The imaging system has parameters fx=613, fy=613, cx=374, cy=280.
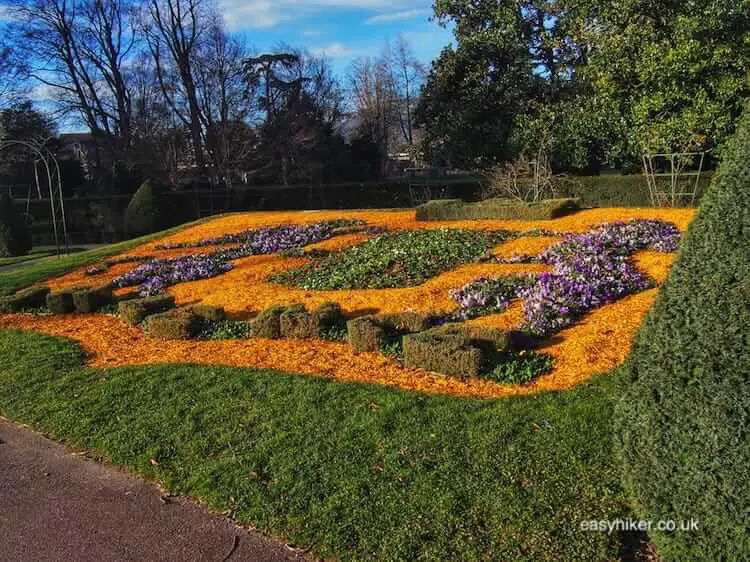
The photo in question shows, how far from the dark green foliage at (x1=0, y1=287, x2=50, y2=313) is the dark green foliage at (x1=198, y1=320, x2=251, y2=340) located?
401cm

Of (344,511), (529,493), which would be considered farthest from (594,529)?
(344,511)

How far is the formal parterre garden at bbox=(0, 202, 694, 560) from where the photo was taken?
10.5ft

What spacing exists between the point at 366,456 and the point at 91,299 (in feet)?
23.2

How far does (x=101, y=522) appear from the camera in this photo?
347 centimetres

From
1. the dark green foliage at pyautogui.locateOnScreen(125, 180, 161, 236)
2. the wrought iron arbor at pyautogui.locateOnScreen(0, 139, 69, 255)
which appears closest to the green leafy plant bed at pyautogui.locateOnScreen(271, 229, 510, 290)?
the wrought iron arbor at pyautogui.locateOnScreen(0, 139, 69, 255)

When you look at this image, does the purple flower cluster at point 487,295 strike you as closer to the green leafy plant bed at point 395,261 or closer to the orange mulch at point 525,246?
the green leafy plant bed at point 395,261

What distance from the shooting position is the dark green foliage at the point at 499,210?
41.0 ft

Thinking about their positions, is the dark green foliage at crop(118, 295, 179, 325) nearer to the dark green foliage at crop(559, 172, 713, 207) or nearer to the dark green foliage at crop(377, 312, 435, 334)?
the dark green foliage at crop(377, 312, 435, 334)

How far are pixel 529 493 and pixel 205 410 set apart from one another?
8.72ft

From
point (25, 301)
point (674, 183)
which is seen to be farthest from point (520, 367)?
point (674, 183)

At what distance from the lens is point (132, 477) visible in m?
4.00

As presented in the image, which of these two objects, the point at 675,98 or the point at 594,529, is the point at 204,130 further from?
the point at 594,529

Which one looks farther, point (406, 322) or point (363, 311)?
point (363, 311)

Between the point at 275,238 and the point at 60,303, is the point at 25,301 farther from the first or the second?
the point at 275,238
